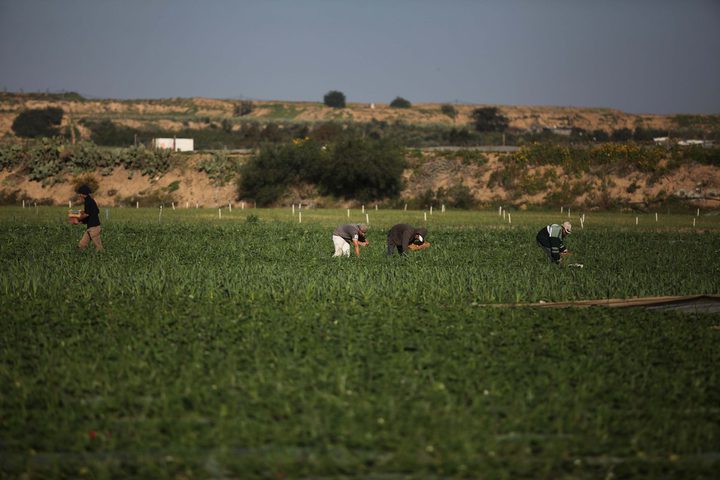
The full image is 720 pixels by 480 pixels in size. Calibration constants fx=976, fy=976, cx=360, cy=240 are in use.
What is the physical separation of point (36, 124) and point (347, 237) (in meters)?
101

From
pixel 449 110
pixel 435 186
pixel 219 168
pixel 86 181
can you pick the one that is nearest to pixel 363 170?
pixel 435 186

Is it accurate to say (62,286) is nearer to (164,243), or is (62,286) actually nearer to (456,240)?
(164,243)

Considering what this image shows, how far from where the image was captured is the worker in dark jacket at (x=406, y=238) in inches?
945

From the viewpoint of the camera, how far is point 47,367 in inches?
484

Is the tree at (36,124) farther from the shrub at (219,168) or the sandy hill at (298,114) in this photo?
the shrub at (219,168)

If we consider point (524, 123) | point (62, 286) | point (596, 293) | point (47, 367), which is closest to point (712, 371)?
point (596, 293)

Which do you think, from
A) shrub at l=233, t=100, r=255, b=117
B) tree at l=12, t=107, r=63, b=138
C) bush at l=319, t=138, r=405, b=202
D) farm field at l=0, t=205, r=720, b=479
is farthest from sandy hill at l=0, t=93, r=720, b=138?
farm field at l=0, t=205, r=720, b=479

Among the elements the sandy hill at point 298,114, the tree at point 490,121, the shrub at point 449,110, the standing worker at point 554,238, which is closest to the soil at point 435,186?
the standing worker at point 554,238

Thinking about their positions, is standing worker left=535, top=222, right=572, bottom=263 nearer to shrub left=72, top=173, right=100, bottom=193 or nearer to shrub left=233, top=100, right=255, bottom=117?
shrub left=72, top=173, right=100, bottom=193

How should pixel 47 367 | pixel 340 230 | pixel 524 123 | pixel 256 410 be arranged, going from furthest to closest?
pixel 524 123 < pixel 340 230 < pixel 47 367 < pixel 256 410

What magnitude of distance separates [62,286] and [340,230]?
7.36 m

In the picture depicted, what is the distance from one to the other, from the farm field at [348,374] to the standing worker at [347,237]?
1.35m

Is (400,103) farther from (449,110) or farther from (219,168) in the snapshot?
(219,168)

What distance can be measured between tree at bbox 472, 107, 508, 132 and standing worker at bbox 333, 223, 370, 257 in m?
110
